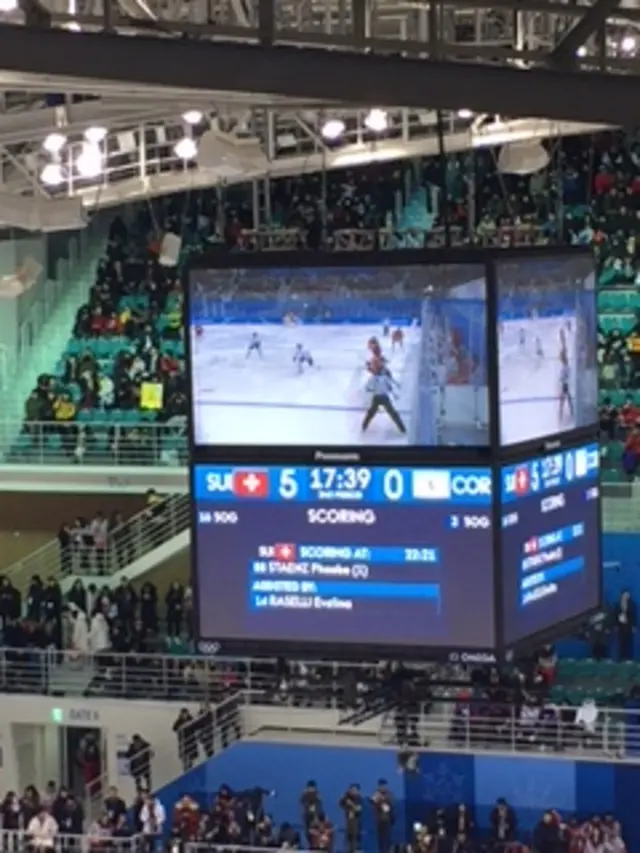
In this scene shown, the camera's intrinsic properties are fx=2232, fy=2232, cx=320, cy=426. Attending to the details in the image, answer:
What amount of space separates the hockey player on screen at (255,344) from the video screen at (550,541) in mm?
1361

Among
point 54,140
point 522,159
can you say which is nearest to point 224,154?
point 54,140

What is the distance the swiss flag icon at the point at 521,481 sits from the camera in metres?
10.9

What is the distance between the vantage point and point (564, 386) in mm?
11367

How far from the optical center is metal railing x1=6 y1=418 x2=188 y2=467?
27297 millimetres

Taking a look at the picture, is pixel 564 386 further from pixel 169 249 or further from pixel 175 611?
pixel 169 249

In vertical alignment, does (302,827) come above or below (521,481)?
below

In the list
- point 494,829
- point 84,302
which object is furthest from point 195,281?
point 84,302

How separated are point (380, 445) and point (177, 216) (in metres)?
21.9

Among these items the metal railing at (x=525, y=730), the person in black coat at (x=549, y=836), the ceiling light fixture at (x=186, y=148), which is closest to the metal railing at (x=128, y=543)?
the ceiling light fixture at (x=186, y=148)

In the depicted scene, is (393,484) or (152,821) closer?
(393,484)

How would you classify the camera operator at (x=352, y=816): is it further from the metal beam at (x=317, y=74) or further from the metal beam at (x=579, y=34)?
the metal beam at (x=579, y=34)

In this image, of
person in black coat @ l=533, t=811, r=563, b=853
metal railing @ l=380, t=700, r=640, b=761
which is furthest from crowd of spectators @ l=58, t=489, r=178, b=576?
person in black coat @ l=533, t=811, r=563, b=853

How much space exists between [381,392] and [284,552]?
0.97 metres

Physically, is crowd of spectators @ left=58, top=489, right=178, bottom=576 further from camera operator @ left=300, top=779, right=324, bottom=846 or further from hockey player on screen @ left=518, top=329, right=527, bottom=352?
hockey player on screen @ left=518, top=329, right=527, bottom=352
